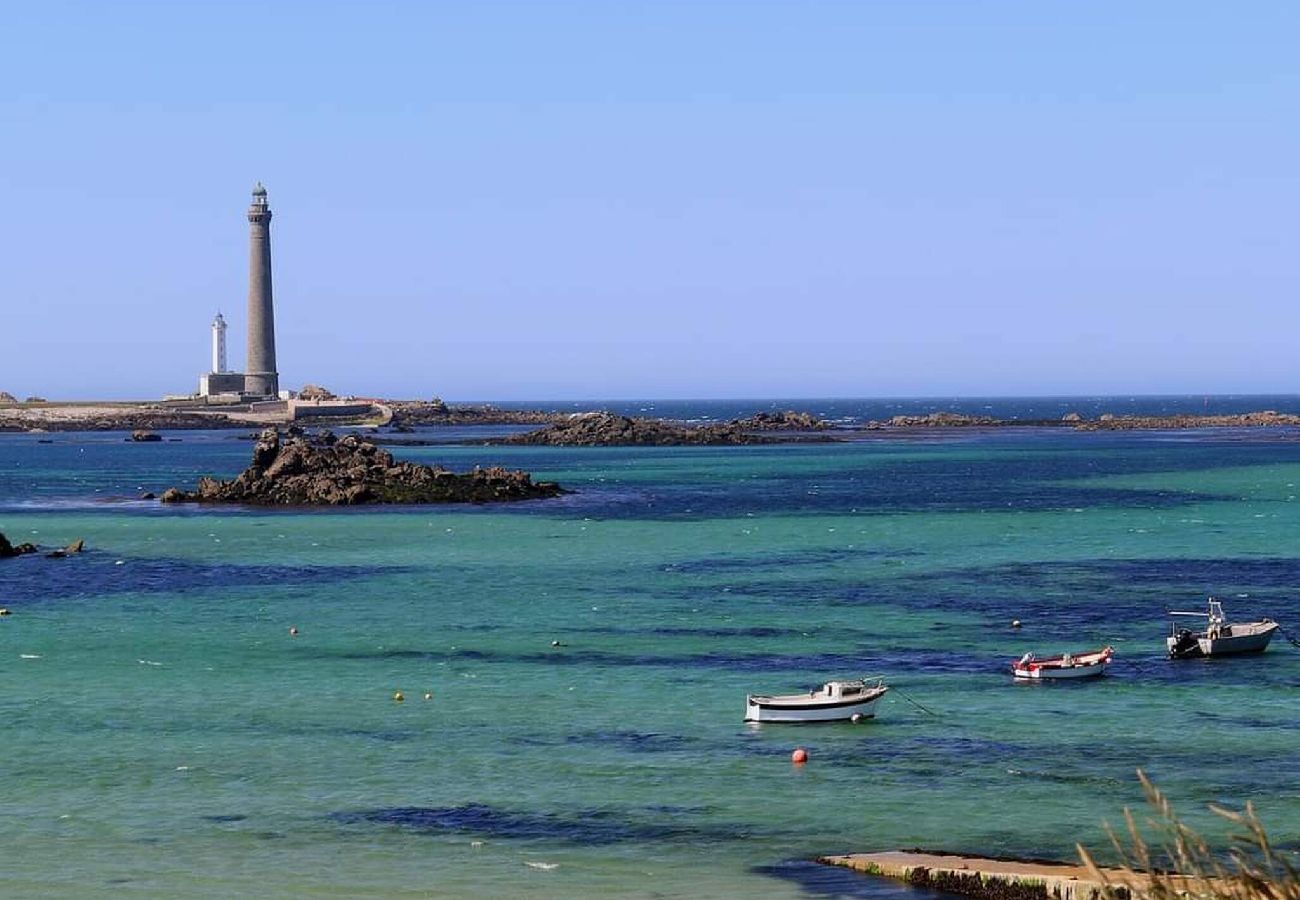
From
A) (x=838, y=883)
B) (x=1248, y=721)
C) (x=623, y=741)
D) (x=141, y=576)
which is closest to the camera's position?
(x=838, y=883)

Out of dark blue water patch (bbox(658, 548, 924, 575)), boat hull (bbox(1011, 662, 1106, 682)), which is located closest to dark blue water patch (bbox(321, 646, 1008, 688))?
boat hull (bbox(1011, 662, 1106, 682))

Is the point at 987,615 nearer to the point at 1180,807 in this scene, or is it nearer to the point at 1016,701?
the point at 1016,701

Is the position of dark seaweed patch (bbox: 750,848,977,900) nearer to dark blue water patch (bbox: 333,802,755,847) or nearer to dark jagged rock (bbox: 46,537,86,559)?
dark blue water patch (bbox: 333,802,755,847)

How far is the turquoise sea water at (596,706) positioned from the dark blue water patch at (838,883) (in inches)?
3.1

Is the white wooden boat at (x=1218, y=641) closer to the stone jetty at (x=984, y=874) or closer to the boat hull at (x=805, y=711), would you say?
the boat hull at (x=805, y=711)

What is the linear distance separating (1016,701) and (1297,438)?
6703 inches

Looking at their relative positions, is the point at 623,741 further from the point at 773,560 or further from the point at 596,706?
the point at 773,560

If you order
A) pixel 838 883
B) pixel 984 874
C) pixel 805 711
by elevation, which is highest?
pixel 805 711

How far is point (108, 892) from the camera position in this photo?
25.0 meters

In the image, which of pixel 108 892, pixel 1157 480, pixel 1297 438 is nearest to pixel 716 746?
pixel 108 892

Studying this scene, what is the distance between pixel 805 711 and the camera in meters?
34.0

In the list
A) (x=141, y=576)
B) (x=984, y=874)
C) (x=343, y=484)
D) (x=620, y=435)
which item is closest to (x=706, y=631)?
(x=984, y=874)

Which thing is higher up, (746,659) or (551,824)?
(746,659)

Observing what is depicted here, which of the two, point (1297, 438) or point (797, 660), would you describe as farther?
point (1297, 438)
